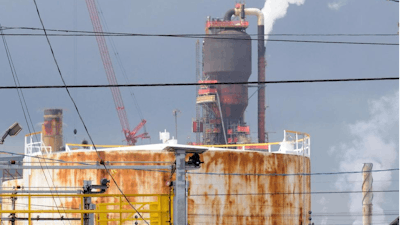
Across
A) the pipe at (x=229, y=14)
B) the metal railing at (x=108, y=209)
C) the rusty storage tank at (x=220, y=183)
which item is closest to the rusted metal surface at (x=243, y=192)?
the rusty storage tank at (x=220, y=183)

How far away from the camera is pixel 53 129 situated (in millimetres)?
70188

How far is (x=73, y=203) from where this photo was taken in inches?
1284

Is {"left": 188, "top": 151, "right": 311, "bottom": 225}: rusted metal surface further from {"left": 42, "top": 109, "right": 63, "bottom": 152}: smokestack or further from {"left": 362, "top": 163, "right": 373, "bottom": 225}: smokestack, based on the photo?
{"left": 42, "top": 109, "right": 63, "bottom": 152}: smokestack

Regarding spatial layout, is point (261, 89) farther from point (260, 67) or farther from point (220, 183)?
point (220, 183)

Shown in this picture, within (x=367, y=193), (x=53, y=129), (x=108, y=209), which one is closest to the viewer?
(x=108, y=209)

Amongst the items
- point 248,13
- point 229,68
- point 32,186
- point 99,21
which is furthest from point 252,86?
point 32,186

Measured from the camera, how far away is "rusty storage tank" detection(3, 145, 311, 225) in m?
31.4

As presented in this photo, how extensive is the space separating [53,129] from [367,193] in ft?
101

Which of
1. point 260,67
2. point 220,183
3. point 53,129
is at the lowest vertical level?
point 220,183

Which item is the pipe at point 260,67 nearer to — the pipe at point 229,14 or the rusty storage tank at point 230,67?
the pipe at point 229,14

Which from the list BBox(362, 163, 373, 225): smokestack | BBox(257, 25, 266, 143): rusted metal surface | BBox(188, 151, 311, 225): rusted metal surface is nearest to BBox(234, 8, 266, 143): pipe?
BBox(257, 25, 266, 143): rusted metal surface

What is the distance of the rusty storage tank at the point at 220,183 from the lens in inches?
1236

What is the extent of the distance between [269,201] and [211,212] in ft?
9.46

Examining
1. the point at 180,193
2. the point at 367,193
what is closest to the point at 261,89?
the point at 367,193
